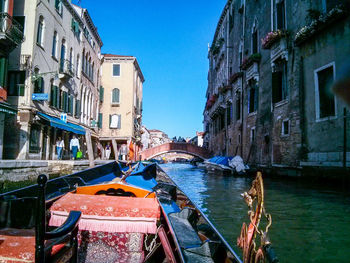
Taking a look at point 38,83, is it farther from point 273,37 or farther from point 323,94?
point 323,94

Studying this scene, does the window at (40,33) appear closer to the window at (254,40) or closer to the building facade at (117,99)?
the window at (254,40)

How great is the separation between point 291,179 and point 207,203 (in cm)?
478

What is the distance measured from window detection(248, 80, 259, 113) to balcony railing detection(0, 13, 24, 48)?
10947mm

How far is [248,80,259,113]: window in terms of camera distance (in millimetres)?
14219

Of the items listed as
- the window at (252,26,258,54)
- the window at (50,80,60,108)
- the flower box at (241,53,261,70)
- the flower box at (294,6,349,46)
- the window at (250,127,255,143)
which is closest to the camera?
the flower box at (294,6,349,46)

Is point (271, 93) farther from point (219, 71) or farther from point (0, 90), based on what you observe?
point (219, 71)

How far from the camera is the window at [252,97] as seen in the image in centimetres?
1422

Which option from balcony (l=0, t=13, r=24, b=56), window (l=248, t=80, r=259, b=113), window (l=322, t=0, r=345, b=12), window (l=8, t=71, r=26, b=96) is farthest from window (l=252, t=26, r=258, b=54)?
window (l=8, t=71, r=26, b=96)

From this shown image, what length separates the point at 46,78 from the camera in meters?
12.0

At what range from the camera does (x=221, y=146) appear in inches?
893

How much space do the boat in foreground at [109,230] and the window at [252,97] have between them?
12190 mm

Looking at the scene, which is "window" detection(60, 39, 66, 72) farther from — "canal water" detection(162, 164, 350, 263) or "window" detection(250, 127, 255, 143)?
"canal water" detection(162, 164, 350, 263)

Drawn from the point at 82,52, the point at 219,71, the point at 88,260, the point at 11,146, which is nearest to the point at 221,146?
the point at 219,71

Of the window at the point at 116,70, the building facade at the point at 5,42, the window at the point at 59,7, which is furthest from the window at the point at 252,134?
the window at the point at 116,70
